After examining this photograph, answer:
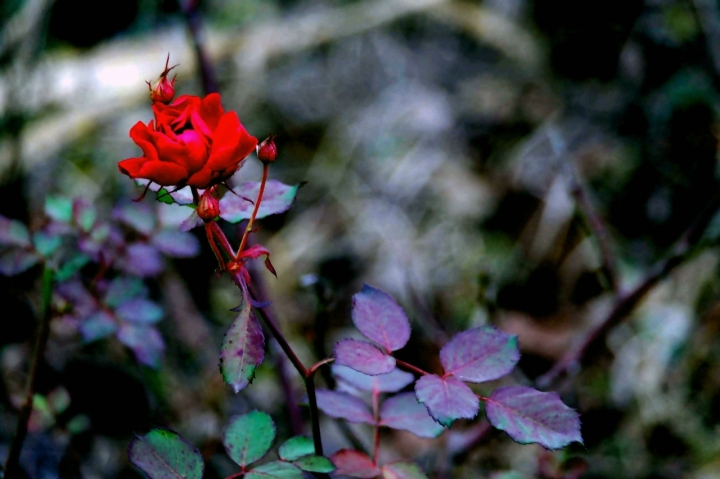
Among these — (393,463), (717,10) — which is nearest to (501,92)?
(717,10)

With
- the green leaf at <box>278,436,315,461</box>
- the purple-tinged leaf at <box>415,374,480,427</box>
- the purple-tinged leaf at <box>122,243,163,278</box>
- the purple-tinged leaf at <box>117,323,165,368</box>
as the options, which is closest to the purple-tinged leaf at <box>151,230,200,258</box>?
the purple-tinged leaf at <box>122,243,163,278</box>

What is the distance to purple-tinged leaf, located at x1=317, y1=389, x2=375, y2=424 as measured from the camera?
63 centimetres

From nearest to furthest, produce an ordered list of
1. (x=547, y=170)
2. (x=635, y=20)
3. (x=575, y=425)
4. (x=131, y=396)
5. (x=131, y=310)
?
(x=575, y=425), (x=131, y=310), (x=131, y=396), (x=547, y=170), (x=635, y=20)

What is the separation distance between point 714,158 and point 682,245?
82cm

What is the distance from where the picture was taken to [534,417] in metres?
0.53

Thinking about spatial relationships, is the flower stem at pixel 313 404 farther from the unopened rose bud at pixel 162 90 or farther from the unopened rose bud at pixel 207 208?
the unopened rose bud at pixel 162 90

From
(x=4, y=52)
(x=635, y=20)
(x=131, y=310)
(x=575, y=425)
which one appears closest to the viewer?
(x=575, y=425)

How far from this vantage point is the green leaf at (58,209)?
0.85 metres

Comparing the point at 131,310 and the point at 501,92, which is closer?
the point at 131,310

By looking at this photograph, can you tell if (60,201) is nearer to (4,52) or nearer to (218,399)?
(218,399)

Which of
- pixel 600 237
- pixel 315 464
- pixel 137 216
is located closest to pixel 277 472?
pixel 315 464

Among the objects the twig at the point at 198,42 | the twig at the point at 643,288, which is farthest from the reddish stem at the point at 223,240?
the twig at the point at 643,288

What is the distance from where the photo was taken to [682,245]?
3.39ft

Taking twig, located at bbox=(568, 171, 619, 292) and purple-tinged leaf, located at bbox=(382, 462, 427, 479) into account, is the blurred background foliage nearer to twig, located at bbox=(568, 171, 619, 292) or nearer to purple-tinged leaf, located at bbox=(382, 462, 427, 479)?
twig, located at bbox=(568, 171, 619, 292)
